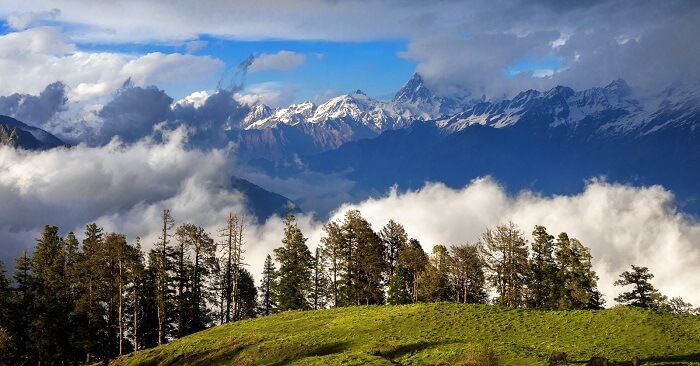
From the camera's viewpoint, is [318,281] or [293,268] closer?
[293,268]

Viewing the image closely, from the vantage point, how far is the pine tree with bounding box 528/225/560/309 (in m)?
91.2

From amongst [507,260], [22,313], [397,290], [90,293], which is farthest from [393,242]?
[22,313]

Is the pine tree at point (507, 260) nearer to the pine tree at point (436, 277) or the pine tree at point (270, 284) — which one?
the pine tree at point (436, 277)

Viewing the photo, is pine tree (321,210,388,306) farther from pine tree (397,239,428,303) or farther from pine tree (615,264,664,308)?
pine tree (615,264,664,308)

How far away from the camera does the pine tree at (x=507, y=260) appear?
289 feet

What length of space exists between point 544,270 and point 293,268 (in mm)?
41314

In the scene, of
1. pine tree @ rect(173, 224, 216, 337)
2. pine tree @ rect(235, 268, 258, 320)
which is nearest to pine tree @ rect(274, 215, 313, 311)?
pine tree @ rect(173, 224, 216, 337)

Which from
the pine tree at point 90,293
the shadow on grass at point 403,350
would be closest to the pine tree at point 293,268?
the pine tree at point 90,293

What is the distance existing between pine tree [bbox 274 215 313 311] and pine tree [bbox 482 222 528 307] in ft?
98.3

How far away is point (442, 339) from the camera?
176ft

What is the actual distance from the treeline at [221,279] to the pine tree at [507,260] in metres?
0.17

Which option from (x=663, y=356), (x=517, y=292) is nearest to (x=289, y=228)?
(x=517, y=292)

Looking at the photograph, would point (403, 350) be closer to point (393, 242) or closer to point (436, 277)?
point (436, 277)

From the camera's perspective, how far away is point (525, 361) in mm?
42781
